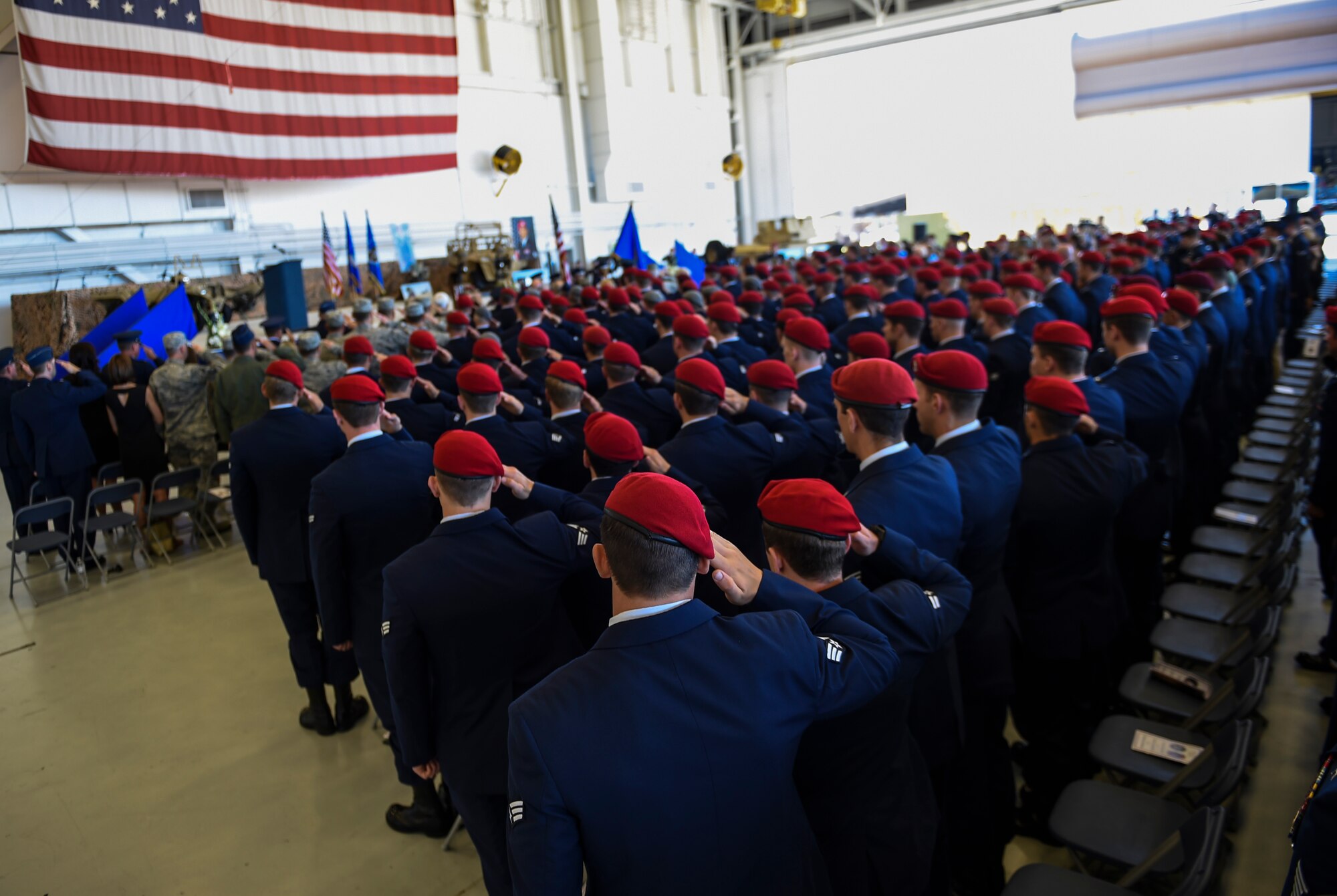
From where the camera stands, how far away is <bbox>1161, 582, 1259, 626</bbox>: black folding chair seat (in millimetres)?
3691

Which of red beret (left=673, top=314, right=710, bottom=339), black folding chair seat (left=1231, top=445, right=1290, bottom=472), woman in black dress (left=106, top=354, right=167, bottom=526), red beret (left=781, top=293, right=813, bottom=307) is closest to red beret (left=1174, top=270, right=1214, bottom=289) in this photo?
black folding chair seat (left=1231, top=445, right=1290, bottom=472)

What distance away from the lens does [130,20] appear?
42.8 ft

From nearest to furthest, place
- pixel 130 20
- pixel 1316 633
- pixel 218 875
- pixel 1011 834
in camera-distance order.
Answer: pixel 1011 834 → pixel 218 875 → pixel 1316 633 → pixel 130 20

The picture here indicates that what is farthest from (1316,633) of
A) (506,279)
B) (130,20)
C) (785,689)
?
(130,20)

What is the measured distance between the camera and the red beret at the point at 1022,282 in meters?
7.29

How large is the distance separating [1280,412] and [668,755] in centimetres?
716

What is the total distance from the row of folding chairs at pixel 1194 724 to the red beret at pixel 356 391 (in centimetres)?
296

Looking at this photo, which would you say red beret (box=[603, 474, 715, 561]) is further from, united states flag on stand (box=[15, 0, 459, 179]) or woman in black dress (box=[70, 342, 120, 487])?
united states flag on stand (box=[15, 0, 459, 179])

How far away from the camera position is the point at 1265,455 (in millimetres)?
5699

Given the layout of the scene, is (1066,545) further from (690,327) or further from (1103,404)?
(690,327)

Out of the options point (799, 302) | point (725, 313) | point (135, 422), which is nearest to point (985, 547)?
point (725, 313)

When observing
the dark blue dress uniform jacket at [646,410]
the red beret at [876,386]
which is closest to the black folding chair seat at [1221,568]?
the red beret at [876,386]

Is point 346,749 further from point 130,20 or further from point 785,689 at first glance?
point 130,20

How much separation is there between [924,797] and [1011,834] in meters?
1.19
